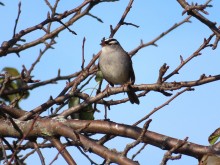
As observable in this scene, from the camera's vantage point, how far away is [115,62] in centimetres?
655

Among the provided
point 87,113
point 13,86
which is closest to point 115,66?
point 13,86

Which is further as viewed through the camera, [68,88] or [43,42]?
[43,42]

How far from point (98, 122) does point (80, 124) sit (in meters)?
0.12

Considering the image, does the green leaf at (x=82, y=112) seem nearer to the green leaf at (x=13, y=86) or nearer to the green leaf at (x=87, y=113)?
the green leaf at (x=87, y=113)

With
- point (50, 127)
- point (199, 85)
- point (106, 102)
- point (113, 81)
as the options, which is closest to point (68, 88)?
point (106, 102)

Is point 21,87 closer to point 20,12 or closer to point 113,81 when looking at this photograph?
point 20,12

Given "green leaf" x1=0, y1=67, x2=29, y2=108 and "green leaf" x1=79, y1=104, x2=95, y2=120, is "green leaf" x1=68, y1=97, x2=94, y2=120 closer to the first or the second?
"green leaf" x1=79, y1=104, x2=95, y2=120

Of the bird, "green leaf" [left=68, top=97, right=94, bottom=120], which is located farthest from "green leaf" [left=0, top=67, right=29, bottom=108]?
the bird

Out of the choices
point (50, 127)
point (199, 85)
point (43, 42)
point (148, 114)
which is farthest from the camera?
point (43, 42)

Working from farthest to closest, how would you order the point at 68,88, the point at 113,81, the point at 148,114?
the point at 113,81, the point at 68,88, the point at 148,114

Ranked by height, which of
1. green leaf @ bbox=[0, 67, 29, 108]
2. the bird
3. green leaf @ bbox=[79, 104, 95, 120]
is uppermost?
the bird

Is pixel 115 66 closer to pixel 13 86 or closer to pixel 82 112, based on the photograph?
pixel 13 86

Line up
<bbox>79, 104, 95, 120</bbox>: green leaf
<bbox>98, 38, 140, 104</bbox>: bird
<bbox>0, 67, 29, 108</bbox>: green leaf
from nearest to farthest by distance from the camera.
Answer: <bbox>79, 104, 95, 120</bbox>: green leaf, <bbox>0, 67, 29, 108</bbox>: green leaf, <bbox>98, 38, 140, 104</bbox>: bird

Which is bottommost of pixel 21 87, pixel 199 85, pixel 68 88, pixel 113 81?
pixel 199 85
